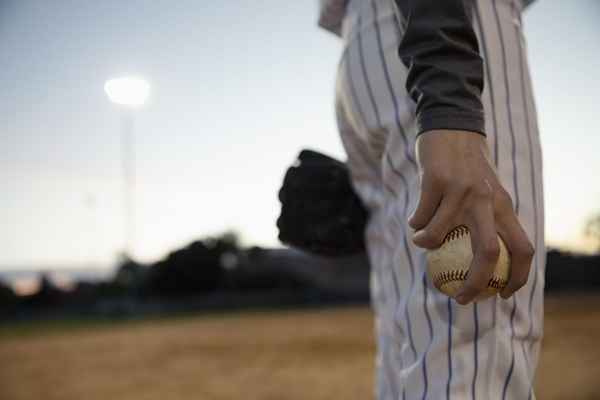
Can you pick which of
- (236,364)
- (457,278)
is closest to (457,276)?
(457,278)

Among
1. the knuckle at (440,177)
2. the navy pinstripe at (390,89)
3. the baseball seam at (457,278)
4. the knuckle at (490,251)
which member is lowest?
the baseball seam at (457,278)

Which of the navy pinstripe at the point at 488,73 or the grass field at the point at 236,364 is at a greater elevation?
the navy pinstripe at the point at 488,73

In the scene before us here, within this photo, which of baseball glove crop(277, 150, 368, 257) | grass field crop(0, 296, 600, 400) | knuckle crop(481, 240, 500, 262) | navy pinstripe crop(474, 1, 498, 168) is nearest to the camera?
knuckle crop(481, 240, 500, 262)

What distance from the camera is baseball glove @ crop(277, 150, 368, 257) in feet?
2.68

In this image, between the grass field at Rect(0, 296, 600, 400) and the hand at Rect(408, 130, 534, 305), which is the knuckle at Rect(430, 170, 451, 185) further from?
the grass field at Rect(0, 296, 600, 400)

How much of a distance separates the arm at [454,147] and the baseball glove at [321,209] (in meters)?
0.33

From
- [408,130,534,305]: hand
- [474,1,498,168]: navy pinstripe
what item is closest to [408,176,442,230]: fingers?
[408,130,534,305]: hand

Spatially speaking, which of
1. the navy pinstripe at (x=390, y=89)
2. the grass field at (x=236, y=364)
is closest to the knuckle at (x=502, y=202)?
the navy pinstripe at (x=390, y=89)

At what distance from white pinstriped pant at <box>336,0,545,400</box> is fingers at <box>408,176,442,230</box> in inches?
2.8

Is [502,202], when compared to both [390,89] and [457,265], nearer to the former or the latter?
[457,265]

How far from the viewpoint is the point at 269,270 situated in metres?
16.0

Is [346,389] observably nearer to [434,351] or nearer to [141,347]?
[434,351]

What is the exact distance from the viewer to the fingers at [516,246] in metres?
0.43

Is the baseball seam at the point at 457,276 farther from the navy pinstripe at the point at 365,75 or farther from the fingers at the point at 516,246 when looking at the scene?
the navy pinstripe at the point at 365,75
